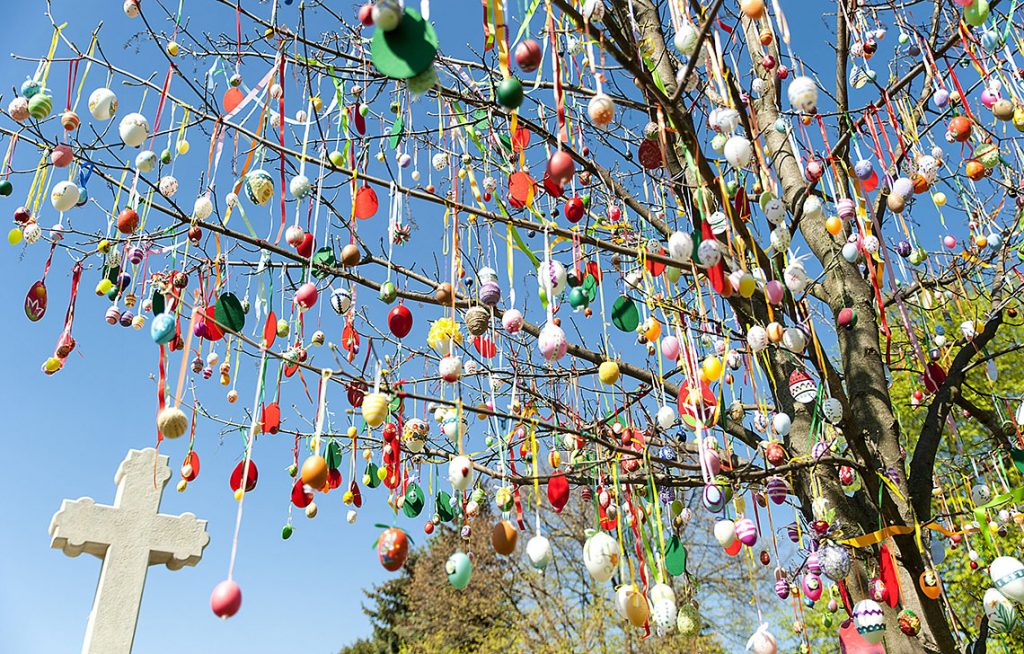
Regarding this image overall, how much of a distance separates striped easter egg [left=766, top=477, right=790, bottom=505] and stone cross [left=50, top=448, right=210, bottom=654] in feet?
9.41

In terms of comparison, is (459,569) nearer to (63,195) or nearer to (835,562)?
(835,562)

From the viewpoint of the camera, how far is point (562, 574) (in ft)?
33.5

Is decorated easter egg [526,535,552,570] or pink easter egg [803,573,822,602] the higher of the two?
pink easter egg [803,573,822,602]

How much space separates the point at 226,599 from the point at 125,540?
2.96 m

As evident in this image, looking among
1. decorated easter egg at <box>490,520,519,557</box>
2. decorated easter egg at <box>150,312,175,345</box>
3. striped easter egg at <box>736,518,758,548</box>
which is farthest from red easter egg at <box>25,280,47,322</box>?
striped easter egg at <box>736,518,758,548</box>

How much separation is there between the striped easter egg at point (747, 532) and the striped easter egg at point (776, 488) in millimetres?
264

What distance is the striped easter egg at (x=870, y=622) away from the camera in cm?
228

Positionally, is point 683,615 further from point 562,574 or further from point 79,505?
point 562,574

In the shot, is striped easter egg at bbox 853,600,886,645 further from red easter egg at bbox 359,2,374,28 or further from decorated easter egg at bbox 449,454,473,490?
red easter egg at bbox 359,2,374,28

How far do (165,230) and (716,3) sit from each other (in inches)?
72.1

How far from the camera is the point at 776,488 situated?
263cm

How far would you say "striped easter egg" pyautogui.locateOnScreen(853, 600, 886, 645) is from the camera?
228cm

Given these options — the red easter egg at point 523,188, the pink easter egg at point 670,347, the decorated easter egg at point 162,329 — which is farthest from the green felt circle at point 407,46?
the pink easter egg at point 670,347

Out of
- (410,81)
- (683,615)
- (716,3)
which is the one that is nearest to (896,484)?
(683,615)
